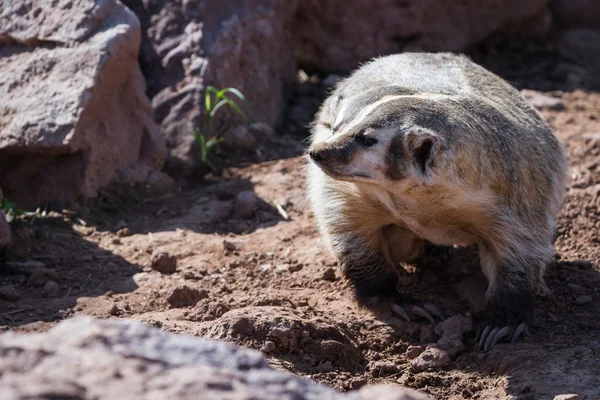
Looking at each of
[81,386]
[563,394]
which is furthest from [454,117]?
[81,386]

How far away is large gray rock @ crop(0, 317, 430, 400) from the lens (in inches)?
63.4

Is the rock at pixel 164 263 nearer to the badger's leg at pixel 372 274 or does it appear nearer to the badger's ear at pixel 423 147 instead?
the badger's leg at pixel 372 274

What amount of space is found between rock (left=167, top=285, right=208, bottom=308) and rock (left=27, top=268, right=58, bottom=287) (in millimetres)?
564

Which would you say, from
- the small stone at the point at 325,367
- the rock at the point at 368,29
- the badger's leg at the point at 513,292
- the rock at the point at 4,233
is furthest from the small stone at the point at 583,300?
the rock at the point at 368,29

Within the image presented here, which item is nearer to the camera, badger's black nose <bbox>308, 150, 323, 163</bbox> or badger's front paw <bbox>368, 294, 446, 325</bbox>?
badger's black nose <bbox>308, 150, 323, 163</bbox>

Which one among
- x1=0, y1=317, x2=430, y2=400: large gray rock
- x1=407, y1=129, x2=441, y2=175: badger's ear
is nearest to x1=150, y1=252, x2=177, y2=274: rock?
x1=407, y1=129, x2=441, y2=175: badger's ear

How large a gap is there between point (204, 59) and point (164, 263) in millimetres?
1740

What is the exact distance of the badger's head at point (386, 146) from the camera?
126 inches

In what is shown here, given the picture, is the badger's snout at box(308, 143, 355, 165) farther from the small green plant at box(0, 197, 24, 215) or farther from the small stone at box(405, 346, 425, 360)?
the small green plant at box(0, 197, 24, 215)

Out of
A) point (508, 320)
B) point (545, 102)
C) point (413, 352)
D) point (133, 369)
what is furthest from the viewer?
point (545, 102)

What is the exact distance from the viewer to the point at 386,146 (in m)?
3.22

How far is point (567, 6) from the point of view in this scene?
24.3ft

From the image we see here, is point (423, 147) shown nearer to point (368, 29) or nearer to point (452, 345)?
point (452, 345)

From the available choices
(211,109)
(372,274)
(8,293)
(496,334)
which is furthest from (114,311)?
(211,109)
